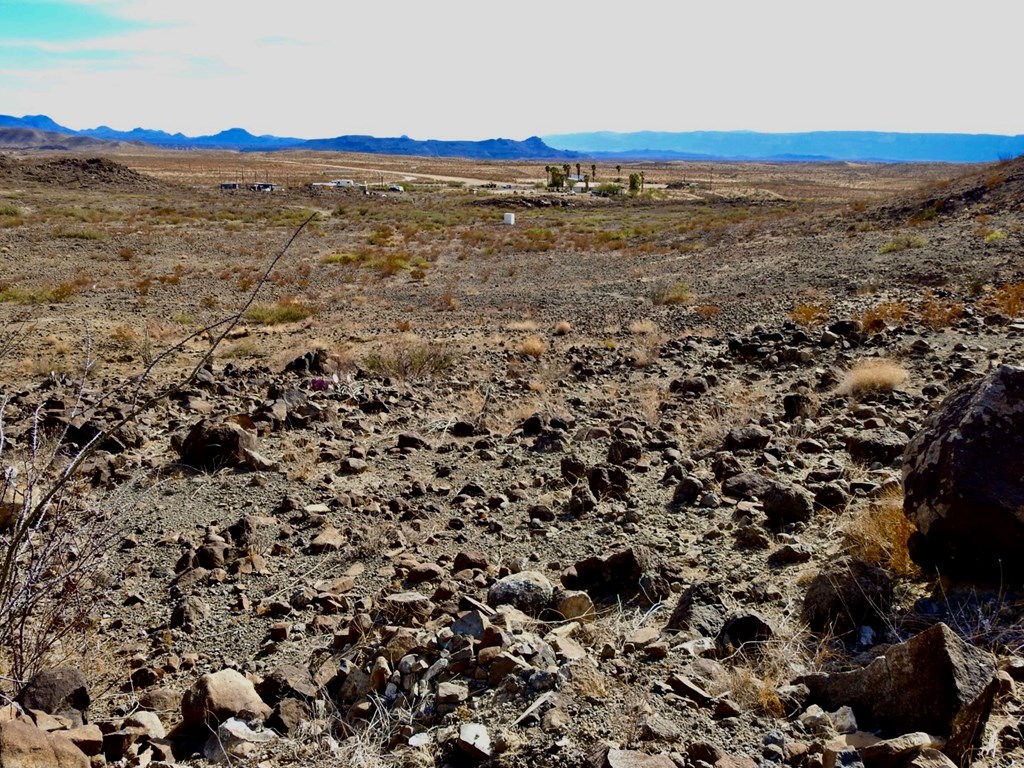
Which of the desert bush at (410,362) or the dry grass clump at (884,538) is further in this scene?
the desert bush at (410,362)

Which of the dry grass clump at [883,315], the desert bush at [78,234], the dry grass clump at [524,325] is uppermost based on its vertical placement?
the desert bush at [78,234]

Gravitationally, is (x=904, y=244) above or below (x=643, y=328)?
above

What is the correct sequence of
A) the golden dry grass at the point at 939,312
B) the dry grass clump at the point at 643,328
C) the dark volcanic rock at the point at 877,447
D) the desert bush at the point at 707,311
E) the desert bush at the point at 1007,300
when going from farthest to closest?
the desert bush at the point at 707,311, the dry grass clump at the point at 643,328, the desert bush at the point at 1007,300, the golden dry grass at the point at 939,312, the dark volcanic rock at the point at 877,447

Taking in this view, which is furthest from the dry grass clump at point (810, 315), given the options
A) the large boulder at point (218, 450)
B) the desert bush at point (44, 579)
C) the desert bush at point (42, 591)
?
the desert bush at point (42, 591)

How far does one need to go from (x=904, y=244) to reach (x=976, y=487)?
16.3 meters

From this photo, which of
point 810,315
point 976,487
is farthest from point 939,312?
point 976,487

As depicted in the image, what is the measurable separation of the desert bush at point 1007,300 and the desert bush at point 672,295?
16.8ft

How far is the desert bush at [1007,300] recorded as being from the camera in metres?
9.98

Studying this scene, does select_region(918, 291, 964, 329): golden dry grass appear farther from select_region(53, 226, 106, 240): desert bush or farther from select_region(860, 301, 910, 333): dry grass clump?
select_region(53, 226, 106, 240): desert bush

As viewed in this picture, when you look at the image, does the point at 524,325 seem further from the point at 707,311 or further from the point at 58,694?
the point at 58,694

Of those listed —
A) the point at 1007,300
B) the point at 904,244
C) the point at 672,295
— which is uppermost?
the point at 904,244

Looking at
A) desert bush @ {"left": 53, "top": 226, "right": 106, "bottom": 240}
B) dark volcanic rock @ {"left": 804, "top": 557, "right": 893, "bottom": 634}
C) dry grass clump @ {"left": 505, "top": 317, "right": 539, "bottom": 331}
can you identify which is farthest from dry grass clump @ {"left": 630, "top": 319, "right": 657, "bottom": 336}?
desert bush @ {"left": 53, "top": 226, "right": 106, "bottom": 240}

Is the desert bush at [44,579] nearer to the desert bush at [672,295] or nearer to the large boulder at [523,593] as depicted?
the large boulder at [523,593]

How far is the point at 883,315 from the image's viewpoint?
35.0 feet
